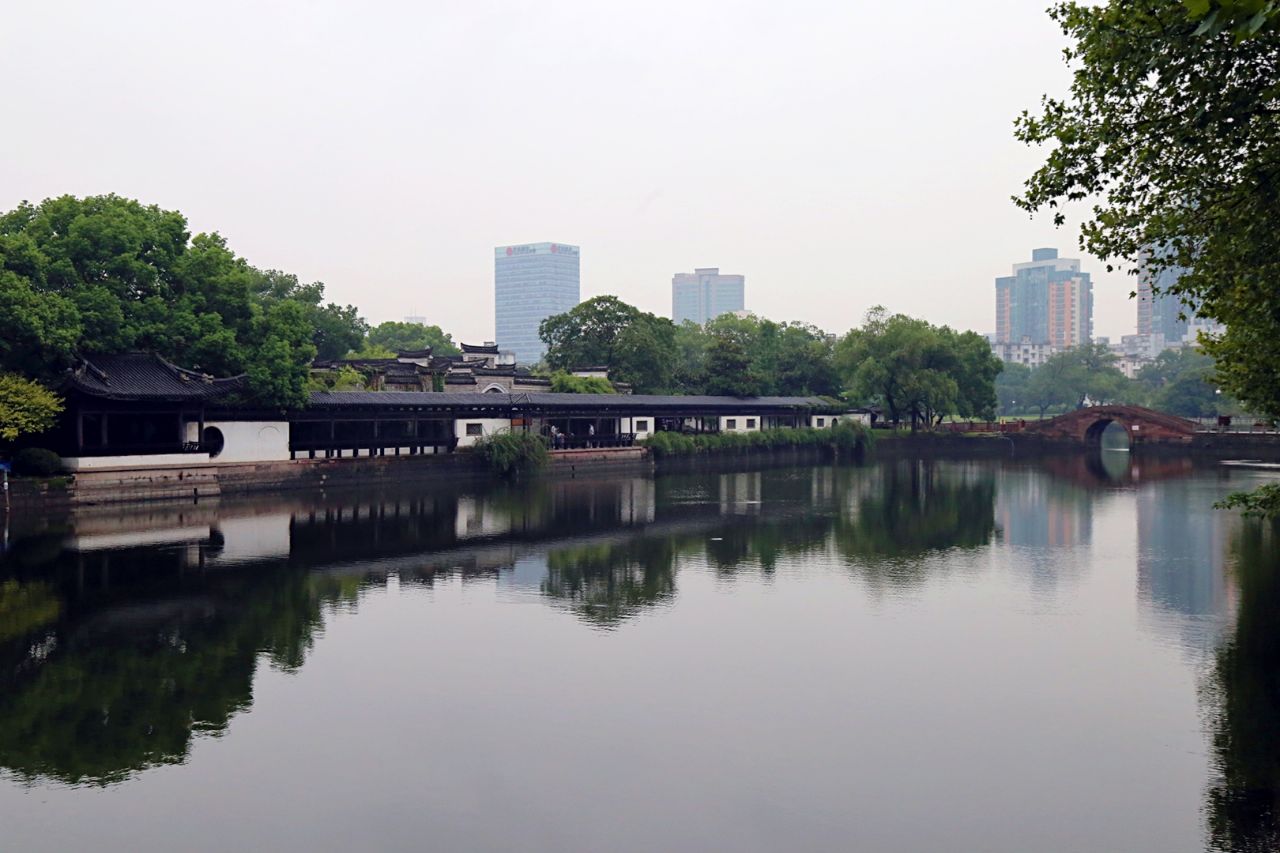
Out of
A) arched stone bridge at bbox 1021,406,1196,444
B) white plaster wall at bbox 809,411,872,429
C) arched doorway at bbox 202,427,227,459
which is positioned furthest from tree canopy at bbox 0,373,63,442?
arched stone bridge at bbox 1021,406,1196,444

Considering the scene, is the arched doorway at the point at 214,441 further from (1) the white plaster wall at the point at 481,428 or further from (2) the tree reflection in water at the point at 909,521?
(2) the tree reflection in water at the point at 909,521

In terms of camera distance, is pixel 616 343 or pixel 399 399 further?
pixel 616 343

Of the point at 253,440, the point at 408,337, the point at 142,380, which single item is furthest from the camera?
the point at 408,337

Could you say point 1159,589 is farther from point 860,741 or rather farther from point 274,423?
point 274,423

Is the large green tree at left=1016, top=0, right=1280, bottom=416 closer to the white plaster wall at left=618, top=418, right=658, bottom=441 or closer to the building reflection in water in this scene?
the building reflection in water

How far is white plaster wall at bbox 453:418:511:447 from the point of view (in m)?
48.0

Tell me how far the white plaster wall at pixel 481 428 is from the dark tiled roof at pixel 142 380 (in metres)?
12.9

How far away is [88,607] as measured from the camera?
18375mm

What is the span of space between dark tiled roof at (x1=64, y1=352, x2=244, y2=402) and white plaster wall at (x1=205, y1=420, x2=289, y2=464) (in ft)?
7.83

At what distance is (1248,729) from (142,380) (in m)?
34.1

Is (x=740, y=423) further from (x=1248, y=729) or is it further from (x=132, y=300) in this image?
(x=1248, y=729)

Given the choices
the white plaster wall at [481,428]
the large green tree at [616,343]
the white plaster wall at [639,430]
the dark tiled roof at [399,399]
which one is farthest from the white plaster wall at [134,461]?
the large green tree at [616,343]

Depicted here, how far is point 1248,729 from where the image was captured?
11.6 metres

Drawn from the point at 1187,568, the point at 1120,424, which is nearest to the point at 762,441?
the point at 1120,424
